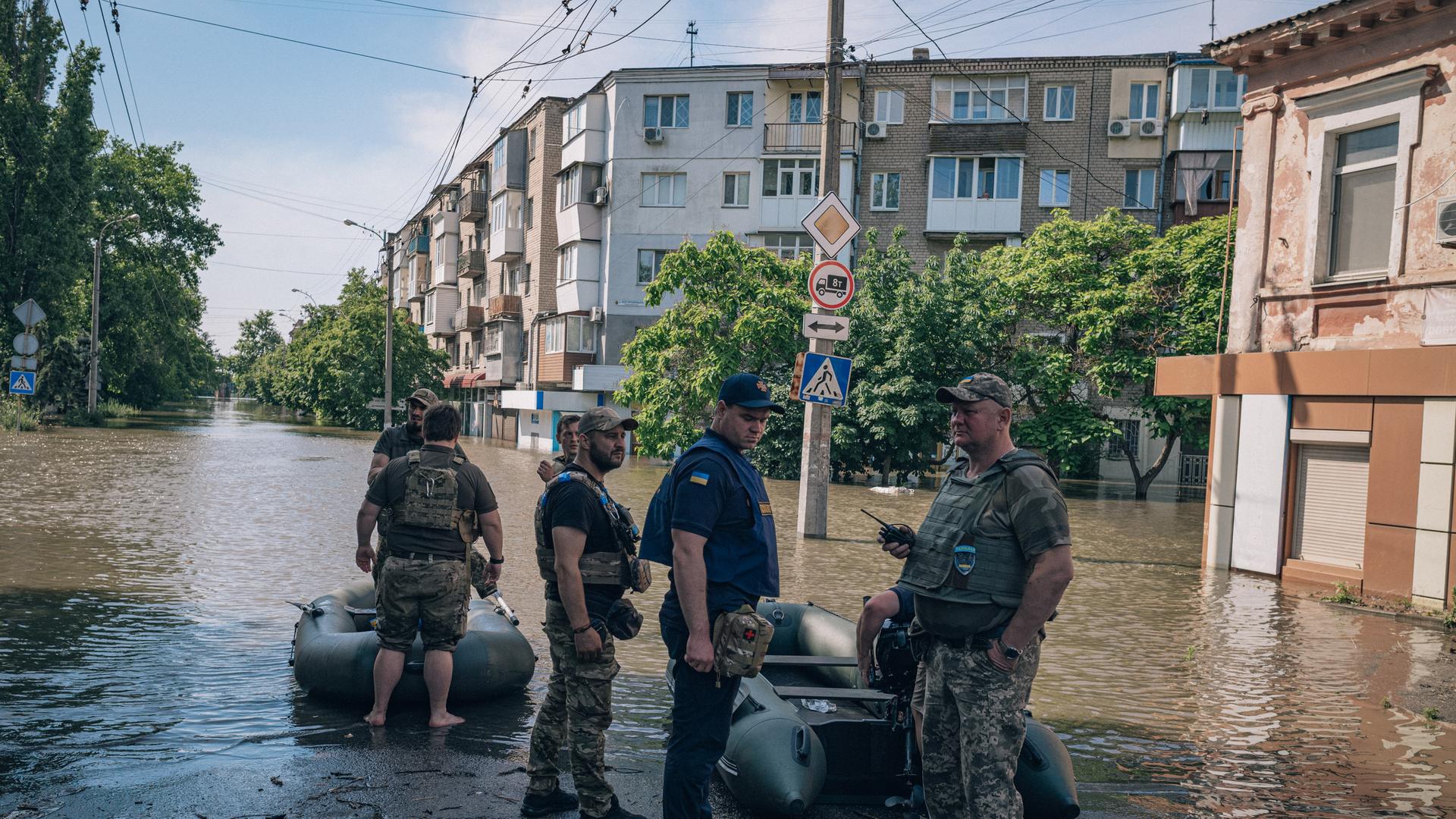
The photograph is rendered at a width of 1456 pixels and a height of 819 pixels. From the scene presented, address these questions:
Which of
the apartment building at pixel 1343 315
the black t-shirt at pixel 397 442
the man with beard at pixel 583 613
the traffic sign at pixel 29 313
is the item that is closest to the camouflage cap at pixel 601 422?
the man with beard at pixel 583 613

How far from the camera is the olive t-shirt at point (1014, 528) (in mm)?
4008

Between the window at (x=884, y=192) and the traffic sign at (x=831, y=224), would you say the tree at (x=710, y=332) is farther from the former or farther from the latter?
Answer: the traffic sign at (x=831, y=224)

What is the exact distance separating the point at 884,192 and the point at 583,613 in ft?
120

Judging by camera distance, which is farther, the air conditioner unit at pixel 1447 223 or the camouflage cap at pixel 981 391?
the air conditioner unit at pixel 1447 223

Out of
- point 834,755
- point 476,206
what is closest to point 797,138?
point 476,206

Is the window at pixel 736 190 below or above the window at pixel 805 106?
below

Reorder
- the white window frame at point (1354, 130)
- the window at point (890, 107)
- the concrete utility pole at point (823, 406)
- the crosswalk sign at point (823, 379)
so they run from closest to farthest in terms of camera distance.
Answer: the white window frame at point (1354, 130), the crosswalk sign at point (823, 379), the concrete utility pole at point (823, 406), the window at point (890, 107)

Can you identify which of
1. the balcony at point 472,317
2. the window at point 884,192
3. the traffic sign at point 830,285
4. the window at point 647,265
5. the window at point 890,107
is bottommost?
the traffic sign at point 830,285

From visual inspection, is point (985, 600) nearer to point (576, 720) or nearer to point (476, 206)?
point (576, 720)

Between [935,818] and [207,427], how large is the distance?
55.4 metres

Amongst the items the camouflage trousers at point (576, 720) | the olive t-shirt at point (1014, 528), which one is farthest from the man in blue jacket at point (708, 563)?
the olive t-shirt at point (1014, 528)

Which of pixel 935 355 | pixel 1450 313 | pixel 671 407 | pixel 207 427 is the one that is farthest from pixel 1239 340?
pixel 207 427

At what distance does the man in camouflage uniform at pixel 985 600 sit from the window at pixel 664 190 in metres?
38.2

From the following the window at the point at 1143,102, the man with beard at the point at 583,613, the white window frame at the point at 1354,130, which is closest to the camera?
the man with beard at the point at 583,613
